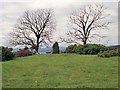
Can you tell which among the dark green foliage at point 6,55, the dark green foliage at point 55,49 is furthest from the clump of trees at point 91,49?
the dark green foliage at point 6,55

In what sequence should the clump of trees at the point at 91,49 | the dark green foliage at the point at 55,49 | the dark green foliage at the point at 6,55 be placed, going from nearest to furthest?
the dark green foliage at the point at 6,55, the clump of trees at the point at 91,49, the dark green foliage at the point at 55,49

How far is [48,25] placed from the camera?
134 feet

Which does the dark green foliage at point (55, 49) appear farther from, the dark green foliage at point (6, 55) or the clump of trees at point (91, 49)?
the dark green foliage at point (6, 55)

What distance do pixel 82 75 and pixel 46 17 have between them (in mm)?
30073

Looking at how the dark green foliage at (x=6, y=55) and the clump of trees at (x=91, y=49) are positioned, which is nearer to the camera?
the dark green foliage at (x=6, y=55)

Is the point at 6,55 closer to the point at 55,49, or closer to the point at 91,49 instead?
the point at 91,49

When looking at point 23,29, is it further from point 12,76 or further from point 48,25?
point 12,76

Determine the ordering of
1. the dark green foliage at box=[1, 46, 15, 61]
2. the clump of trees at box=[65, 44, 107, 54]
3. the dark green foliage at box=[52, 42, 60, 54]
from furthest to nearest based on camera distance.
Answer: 1. the dark green foliage at box=[52, 42, 60, 54]
2. the clump of trees at box=[65, 44, 107, 54]
3. the dark green foliage at box=[1, 46, 15, 61]

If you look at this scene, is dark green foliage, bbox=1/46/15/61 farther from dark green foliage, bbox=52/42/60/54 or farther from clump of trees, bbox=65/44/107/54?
dark green foliage, bbox=52/42/60/54

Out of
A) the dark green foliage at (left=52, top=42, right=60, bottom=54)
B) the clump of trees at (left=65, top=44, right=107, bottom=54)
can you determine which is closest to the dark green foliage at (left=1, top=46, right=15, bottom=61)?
the clump of trees at (left=65, top=44, right=107, bottom=54)

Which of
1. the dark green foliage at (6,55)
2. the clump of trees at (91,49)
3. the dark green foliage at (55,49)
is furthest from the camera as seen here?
the dark green foliage at (55,49)

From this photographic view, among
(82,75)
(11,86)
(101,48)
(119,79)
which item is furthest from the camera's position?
(101,48)

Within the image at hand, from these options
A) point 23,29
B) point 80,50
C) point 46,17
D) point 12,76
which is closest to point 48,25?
point 46,17

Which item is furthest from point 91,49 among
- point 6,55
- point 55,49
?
point 6,55
